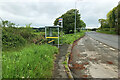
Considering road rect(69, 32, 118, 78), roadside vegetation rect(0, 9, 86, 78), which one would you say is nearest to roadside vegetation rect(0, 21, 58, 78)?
roadside vegetation rect(0, 9, 86, 78)

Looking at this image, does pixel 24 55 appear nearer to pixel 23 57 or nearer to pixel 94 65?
pixel 23 57

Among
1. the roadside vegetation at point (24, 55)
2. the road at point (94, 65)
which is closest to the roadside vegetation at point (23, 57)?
the roadside vegetation at point (24, 55)

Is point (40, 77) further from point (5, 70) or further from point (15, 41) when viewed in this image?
point (15, 41)

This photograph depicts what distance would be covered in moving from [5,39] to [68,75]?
3660mm

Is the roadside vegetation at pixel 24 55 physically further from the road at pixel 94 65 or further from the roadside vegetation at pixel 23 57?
the road at pixel 94 65

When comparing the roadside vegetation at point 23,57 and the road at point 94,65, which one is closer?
the roadside vegetation at point 23,57

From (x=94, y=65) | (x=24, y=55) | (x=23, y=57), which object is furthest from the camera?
(x=94, y=65)

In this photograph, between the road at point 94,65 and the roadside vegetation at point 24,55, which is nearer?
the roadside vegetation at point 24,55

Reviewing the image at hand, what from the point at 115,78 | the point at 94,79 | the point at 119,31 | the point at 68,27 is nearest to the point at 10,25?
the point at 94,79

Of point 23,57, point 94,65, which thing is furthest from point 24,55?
point 94,65

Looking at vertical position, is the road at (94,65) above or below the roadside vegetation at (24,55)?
below

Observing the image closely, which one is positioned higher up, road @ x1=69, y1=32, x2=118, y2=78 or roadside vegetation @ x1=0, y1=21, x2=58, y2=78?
roadside vegetation @ x1=0, y1=21, x2=58, y2=78

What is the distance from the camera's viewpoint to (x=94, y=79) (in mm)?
2525

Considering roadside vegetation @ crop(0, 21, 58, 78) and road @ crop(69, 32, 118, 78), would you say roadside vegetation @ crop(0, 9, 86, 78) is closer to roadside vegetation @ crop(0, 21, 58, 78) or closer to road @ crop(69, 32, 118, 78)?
roadside vegetation @ crop(0, 21, 58, 78)
